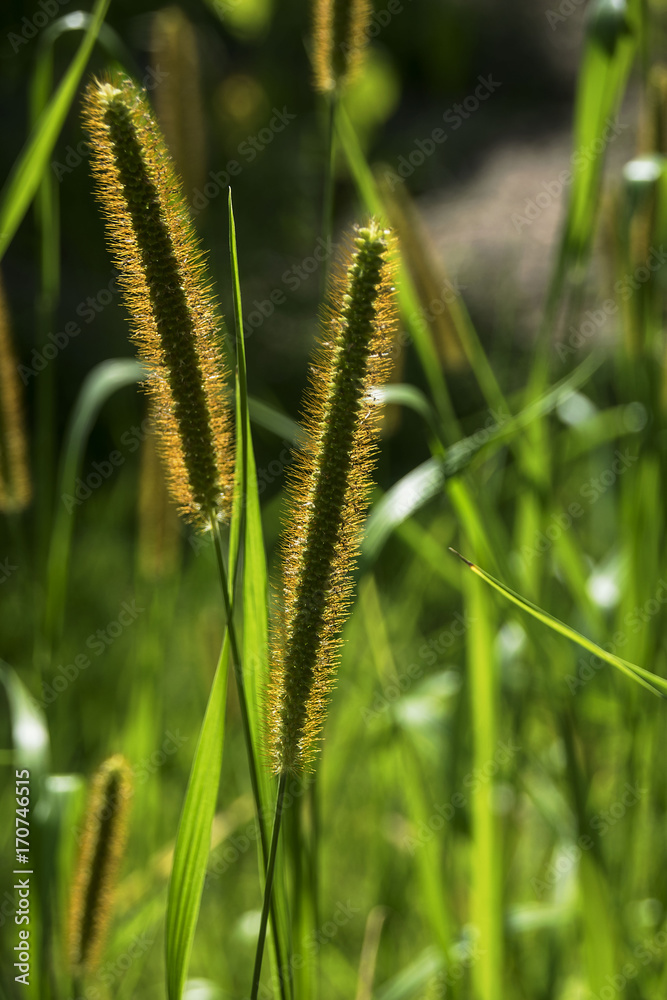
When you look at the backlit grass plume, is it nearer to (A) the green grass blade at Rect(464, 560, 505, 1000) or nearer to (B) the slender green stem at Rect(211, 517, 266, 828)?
(B) the slender green stem at Rect(211, 517, 266, 828)

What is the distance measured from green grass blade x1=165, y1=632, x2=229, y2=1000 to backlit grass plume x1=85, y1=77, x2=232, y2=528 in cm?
18

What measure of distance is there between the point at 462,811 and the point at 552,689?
318 mm

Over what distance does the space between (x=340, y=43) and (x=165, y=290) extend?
2.21 ft

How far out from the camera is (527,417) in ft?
3.21

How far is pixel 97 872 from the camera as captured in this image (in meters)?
0.94

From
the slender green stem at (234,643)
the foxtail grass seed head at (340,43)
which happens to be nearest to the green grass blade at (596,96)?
the foxtail grass seed head at (340,43)

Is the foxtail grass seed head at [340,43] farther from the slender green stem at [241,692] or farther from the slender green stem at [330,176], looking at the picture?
the slender green stem at [241,692]

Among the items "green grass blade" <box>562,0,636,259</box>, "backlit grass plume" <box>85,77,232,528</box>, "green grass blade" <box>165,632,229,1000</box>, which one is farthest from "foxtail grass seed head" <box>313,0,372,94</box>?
"green grass blade" <box>165,632,229,1000</box>

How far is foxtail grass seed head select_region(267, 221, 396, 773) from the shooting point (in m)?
0.56

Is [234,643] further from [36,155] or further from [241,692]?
[36,155]

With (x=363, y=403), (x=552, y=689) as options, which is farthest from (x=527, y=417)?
(x=363, y=403)

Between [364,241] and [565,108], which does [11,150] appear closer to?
[565,108]

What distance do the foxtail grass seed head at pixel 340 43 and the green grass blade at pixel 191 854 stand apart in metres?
0.81

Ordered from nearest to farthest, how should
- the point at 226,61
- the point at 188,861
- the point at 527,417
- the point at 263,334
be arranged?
1. the point at 188,861
2. the point at 527,417
3. the point at 263,334
4. the point at 226,61
